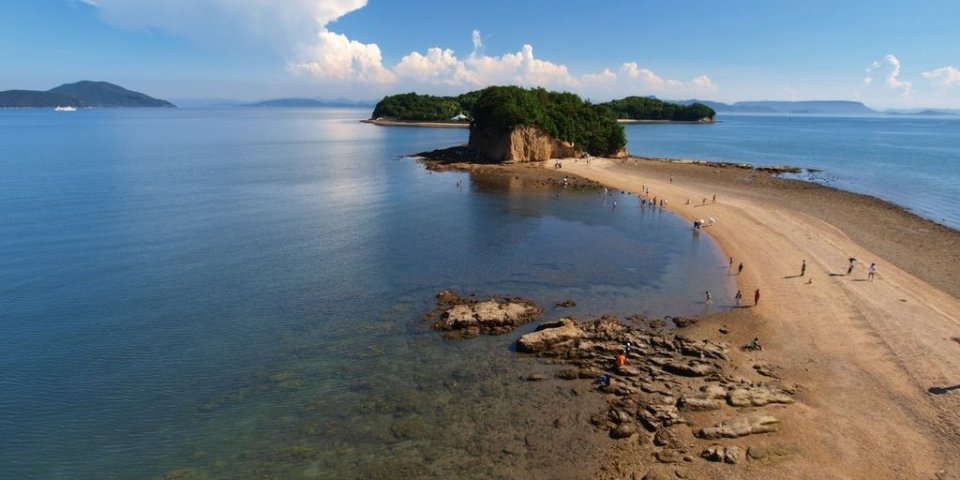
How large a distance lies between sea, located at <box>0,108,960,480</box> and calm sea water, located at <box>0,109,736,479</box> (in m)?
0.13

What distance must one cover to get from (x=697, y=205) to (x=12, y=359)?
6506 cm

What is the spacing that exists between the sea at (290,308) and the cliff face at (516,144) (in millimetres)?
23143

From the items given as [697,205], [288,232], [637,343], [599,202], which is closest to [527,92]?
[599,202]

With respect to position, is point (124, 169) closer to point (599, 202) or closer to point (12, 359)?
point (12, 359)

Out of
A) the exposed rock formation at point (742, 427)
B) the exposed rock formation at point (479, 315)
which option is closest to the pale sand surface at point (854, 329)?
the exposed rock formation at point (742, 427)

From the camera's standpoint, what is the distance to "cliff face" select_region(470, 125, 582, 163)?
97.4m

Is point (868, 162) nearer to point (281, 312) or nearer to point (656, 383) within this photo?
point (656, 383)

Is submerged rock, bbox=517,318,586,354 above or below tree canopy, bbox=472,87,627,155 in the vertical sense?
below

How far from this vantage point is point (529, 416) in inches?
891

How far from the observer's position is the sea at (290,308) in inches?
817

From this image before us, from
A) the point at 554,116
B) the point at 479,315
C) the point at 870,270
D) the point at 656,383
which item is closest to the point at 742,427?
the point at 656,383

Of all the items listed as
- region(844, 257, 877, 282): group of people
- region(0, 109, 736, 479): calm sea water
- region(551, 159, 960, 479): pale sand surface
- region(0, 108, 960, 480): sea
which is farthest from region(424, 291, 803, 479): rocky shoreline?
region(844, 257, 877, 282): group of people

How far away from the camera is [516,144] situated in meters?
97.6

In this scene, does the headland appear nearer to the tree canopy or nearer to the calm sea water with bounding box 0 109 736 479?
the calm sea water with bounding box 0 109 736 479
